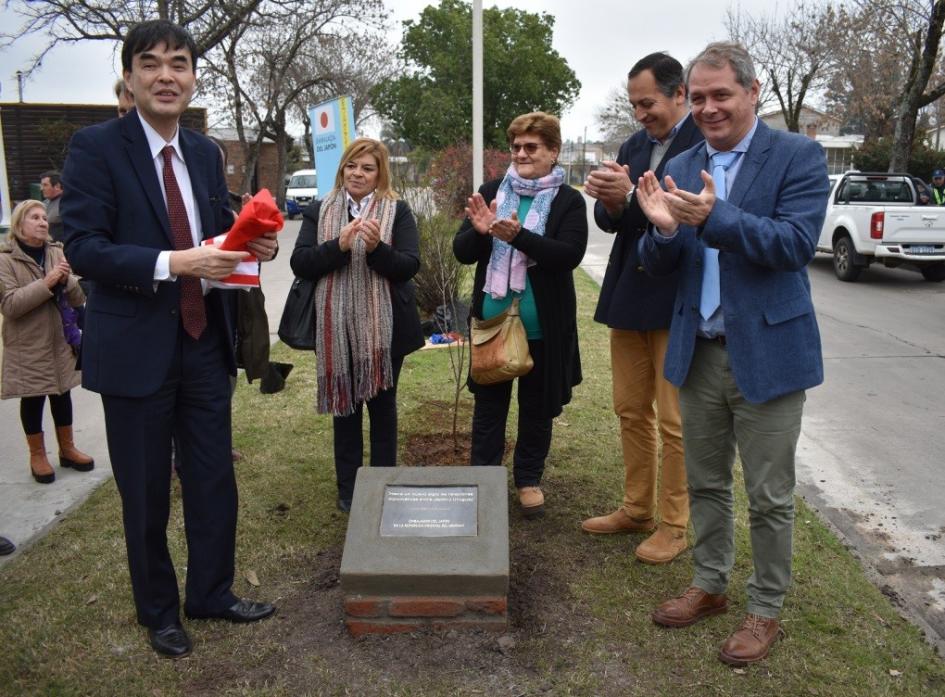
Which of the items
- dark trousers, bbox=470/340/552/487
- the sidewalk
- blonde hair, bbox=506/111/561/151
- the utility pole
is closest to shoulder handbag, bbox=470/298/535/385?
dark trousers, bbox=470/340/552/487

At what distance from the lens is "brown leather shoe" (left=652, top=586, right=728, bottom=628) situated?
10.5ft

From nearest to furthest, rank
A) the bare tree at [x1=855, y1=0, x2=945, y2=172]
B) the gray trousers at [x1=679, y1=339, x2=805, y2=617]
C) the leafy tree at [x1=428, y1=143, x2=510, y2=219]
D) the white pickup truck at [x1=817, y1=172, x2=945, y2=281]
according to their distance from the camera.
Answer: the gray trousers at [x1=679, y1=339, x2=805, y2=617] → the white pickup truck at [x1=817, y1=172, x2=945, y2=281] → the leafy tree at [x1=428, y1=143, x2=510, y2=219] → the bare tree at [x1=855, y1=0, x2=945, y2=172]

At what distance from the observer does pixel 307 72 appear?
112 ft

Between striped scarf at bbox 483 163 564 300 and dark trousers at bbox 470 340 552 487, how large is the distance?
1.48 ft

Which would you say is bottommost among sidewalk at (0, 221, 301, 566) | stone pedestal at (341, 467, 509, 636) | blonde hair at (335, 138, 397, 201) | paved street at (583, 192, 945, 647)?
paved street at (583, 192, 945, 647)

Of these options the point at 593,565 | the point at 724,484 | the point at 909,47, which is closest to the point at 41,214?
the point at 593,565

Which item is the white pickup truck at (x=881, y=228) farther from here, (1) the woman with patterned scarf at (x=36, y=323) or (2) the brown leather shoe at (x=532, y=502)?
(1) the woman with patterned scarf at (x=36, y=323)

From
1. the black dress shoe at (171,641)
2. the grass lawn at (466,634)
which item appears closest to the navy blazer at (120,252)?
the black dress shoe at (171,641)

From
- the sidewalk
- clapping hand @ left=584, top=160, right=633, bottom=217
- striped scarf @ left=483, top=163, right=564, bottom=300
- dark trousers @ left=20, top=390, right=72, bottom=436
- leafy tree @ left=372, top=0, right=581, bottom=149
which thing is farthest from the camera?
leafy tree @ left=372, top=0, right=581, bottom=149

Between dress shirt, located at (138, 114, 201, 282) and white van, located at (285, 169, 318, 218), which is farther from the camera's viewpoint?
white van, located at (285, 169, 318, 218)

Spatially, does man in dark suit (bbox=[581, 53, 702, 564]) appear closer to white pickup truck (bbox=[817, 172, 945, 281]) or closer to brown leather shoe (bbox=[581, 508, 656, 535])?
brown leather shoe (bbox=[581, 508, 656, 535])

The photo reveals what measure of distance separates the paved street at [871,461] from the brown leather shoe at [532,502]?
5.15ft

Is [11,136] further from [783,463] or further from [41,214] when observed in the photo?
[783,463]

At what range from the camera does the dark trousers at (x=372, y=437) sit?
4246 millimetres
